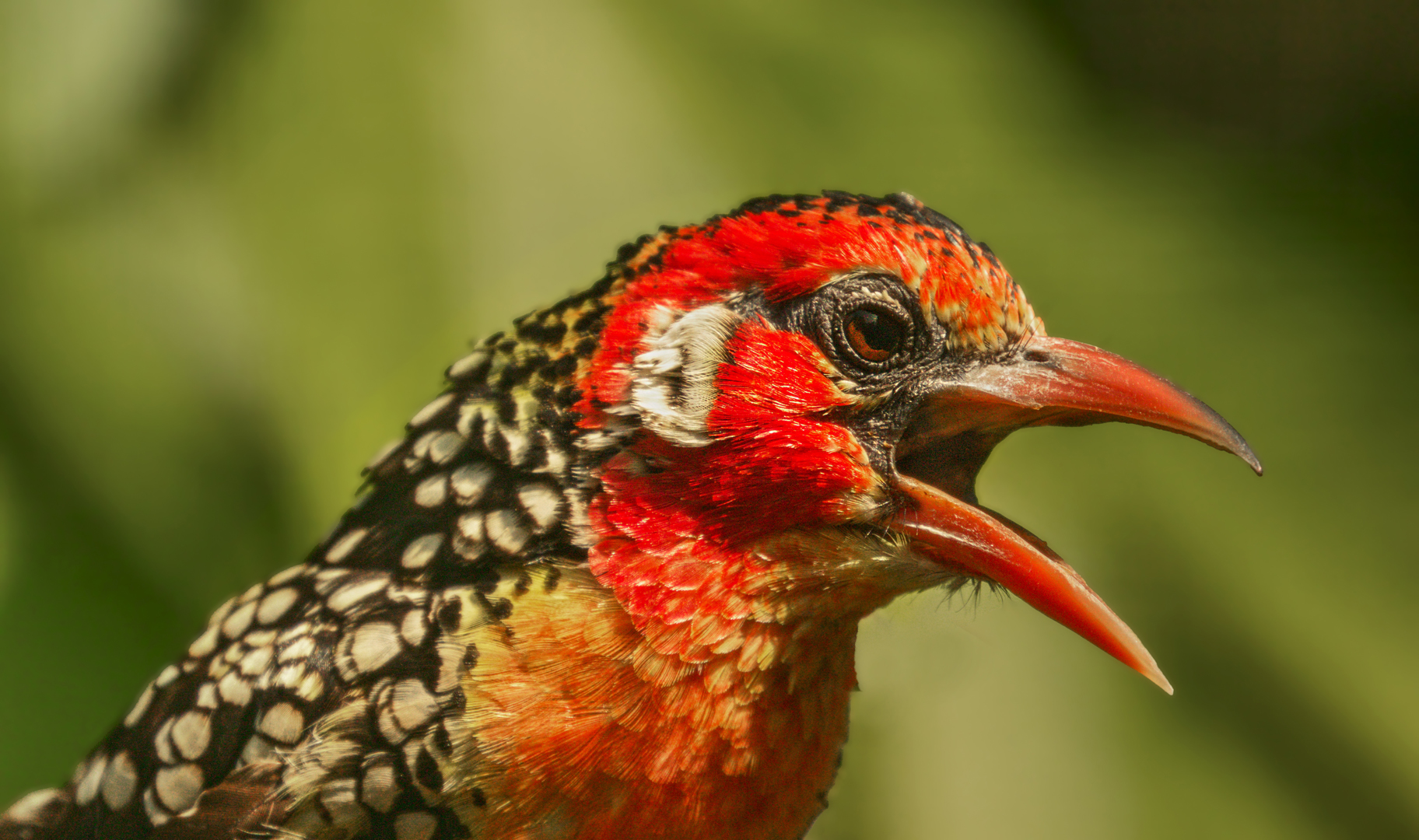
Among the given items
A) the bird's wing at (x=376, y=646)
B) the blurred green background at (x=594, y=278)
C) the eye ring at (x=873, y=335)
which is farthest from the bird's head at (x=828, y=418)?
the blurred green background at (x=594, y=278)

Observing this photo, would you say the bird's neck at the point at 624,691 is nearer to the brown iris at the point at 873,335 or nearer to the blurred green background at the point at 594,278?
the brown iris at the point at 873,335

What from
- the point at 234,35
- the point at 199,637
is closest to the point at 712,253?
the point at 199,637

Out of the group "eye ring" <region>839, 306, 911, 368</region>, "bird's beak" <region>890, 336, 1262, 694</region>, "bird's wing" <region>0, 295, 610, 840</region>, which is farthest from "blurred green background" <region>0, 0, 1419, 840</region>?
"eye ring" <region>839, 306, 911, 368</region>

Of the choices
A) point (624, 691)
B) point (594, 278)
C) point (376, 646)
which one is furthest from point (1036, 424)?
point (594, 278)

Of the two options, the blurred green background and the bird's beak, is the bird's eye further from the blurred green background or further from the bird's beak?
the blurred green background

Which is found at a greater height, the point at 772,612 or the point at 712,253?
the point at 712,253

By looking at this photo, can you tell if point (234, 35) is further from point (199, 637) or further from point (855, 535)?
point (855, 535)

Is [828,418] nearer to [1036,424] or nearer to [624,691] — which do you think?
[1036,424]
